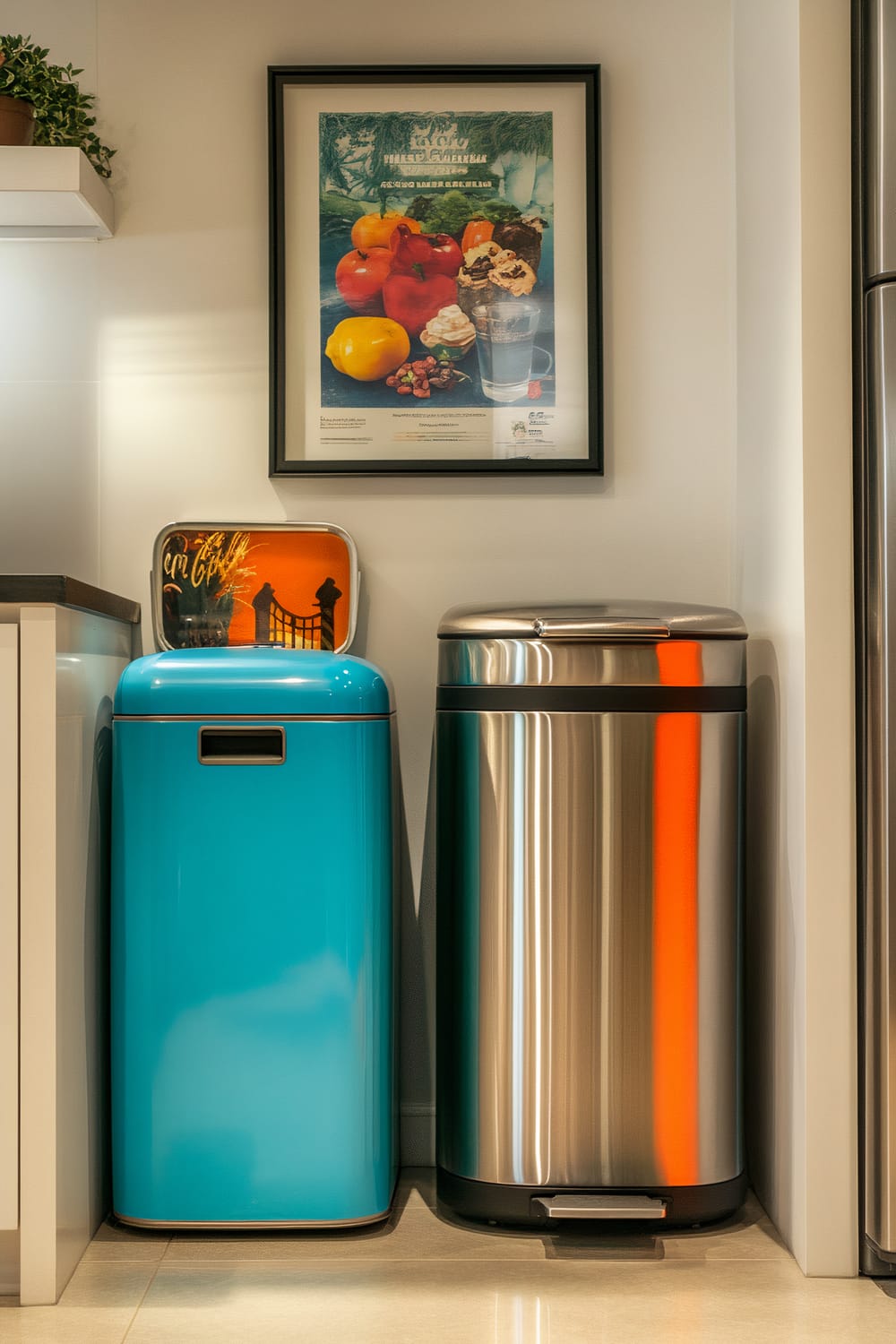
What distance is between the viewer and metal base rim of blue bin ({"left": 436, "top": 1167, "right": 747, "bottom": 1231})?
168 centimetres

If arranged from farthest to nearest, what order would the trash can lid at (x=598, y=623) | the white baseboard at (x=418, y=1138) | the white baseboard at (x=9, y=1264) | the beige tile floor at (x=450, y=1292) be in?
the white baseboard at (x=418, y=1138)
the trash can lid at (x=598, y=623)
the white baseboard at (x=9, y=1264)
the beige tile floor at (x=450, y=1292)

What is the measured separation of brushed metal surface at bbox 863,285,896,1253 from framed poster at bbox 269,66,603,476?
0.61 meters

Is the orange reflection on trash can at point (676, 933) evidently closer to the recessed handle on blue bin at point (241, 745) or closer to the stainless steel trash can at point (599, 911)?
the stainless steel trash can at point (599, 911)

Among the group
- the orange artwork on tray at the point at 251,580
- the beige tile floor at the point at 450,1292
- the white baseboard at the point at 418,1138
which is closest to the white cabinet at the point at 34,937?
the beige tile floor at the point at 450,1292

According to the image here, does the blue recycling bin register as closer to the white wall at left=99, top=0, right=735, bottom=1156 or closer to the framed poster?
the white wall at left=99, top=0, right=735, bottom=1156

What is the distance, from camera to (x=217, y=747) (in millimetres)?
1705

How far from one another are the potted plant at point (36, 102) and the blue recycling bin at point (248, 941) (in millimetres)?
912

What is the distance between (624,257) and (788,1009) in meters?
1.30

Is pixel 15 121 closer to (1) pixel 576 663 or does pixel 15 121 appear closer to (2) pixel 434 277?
(2) pixel 434 277

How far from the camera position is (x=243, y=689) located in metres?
1.67

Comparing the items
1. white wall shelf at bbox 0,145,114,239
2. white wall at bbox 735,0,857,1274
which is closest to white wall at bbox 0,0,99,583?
white wall shelf at bbox 0,145,114,239

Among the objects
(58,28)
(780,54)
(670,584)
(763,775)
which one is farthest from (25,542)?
(780,54)

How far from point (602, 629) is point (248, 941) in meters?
0.66

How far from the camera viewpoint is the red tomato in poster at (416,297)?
6.87ft
